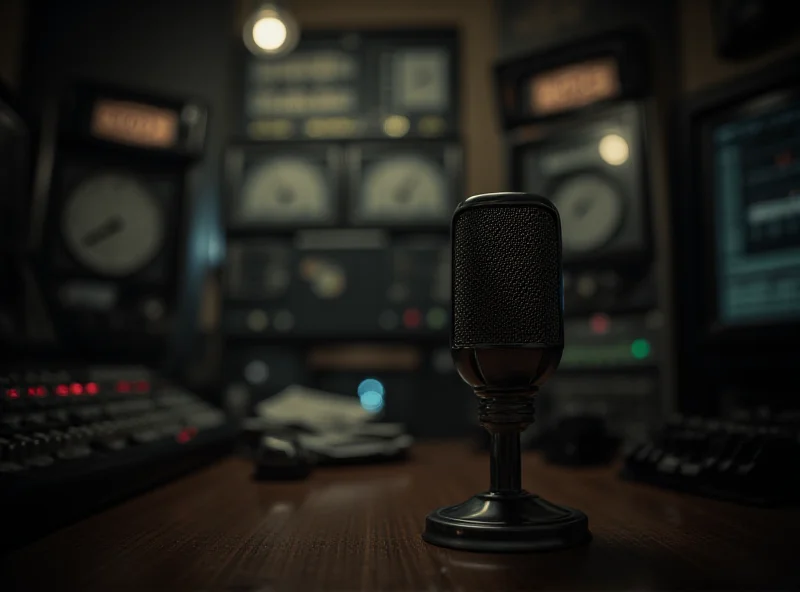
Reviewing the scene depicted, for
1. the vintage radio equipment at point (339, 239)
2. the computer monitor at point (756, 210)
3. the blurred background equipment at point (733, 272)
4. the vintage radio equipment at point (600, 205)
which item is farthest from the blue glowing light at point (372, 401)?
the computer monitor at point (756, 210)

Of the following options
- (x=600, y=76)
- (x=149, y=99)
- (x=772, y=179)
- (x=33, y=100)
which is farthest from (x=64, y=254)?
(x=772, y=179)

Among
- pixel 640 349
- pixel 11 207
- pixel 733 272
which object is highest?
pixel 11 207

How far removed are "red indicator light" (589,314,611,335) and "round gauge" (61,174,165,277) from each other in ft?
2.99

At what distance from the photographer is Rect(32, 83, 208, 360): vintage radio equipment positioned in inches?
56.3

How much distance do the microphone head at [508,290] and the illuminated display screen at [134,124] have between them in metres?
1.14

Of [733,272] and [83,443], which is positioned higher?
[733,272]

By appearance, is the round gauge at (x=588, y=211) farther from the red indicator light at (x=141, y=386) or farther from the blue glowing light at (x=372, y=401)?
the red indicator light at (x=141, y=386)

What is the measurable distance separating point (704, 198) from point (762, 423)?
0.36m

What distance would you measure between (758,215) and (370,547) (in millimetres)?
741

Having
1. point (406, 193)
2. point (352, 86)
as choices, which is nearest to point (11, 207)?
point (406, 193)

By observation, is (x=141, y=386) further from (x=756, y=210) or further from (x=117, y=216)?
(x=756, y=210)

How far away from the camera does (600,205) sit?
53.8 inches

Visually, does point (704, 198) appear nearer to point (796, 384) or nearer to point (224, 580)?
point (796, 384)

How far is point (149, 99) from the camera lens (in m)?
1.52
